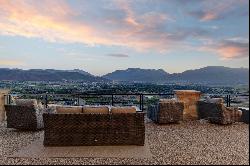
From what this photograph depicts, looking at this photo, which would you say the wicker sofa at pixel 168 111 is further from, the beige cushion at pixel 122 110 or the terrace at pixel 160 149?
the beige cushion at pixel 122 110

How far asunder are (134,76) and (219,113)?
12813 mm

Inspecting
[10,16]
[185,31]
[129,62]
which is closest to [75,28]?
[10,16]

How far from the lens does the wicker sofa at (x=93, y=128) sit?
23.8 feet

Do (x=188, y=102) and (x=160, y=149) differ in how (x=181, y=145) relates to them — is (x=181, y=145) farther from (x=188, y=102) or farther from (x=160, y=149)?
(x=188, y=102)

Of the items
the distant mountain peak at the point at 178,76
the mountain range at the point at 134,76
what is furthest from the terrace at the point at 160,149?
the mountain range at the point at 134,76

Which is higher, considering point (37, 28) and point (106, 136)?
point (37, 28)

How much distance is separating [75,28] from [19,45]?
239cm

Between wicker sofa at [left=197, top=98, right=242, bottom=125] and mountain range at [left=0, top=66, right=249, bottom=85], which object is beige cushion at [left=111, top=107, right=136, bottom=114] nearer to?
wicker sofa at [left=197, top=98, right=242, bottom=125]

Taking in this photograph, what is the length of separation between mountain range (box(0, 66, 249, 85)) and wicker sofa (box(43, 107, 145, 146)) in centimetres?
1075

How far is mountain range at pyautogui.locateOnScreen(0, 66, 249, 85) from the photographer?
61.7ft

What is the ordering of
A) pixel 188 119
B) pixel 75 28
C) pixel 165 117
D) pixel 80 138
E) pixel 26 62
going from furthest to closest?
pixel 26 62
pixel 75 28
pixel 188 119
pixel 165 117
pixel 80 138

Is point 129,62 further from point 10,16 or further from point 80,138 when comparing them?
point 80,138

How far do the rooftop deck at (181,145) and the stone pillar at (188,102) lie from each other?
809 mm

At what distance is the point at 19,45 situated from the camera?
14.7m
